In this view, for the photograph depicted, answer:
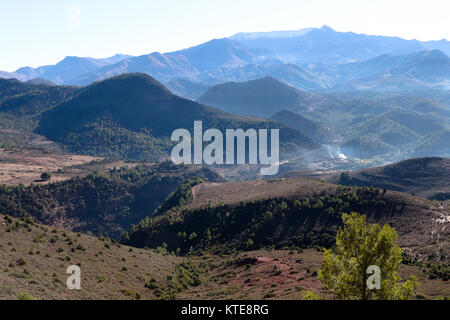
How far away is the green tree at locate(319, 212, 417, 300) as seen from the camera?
20.7 meters

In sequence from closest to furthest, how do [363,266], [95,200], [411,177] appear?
[363,266], [95,200], [411,177]

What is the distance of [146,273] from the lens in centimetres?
4956

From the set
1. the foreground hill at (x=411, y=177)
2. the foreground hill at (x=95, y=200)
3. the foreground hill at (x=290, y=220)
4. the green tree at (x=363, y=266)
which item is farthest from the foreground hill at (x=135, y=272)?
the foreground hill at (x=411, y=177)

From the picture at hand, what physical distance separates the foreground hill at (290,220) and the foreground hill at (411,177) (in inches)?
3269

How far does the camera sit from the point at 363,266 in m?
21.2

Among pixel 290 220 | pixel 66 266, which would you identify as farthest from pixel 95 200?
pixel 66 266

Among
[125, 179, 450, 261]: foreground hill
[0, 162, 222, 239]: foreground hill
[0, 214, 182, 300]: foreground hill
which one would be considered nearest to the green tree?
[0, 214, 182, 300]: foreground hill

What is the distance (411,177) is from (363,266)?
16136 cm

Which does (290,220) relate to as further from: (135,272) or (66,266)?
(66,266)

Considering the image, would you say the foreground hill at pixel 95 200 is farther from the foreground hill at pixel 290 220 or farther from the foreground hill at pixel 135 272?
the foreground hill at pixel 135 272

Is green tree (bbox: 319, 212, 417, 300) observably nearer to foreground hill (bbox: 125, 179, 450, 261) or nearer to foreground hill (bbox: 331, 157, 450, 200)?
foreground hill (bbox: 125, 179, 450, 261)

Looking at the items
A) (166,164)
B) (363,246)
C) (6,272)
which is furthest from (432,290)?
(166,164)

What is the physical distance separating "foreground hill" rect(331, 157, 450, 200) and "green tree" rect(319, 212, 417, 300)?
143 m
